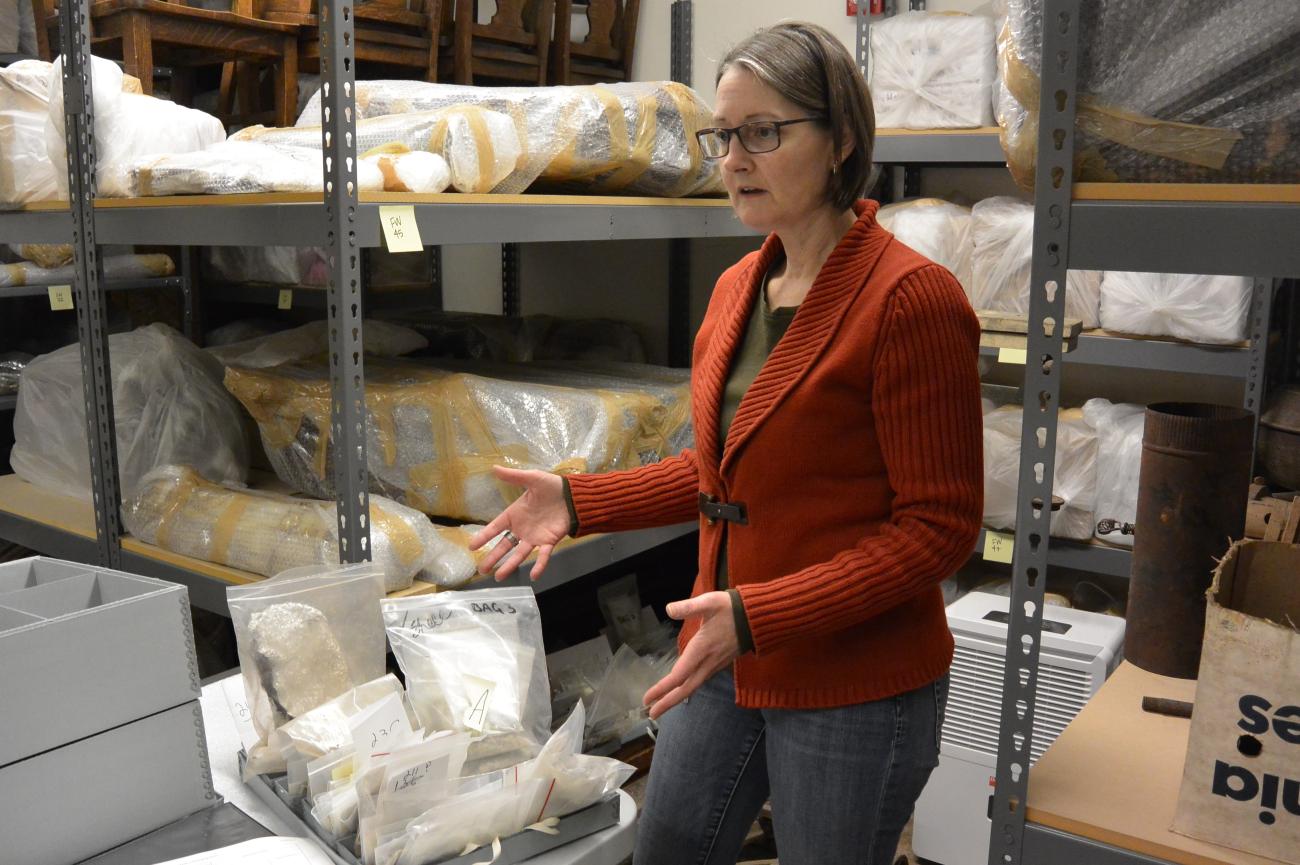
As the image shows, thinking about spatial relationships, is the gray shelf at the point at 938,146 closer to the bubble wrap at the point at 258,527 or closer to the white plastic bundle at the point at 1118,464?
the white plastic bundle at the point at 1118,464

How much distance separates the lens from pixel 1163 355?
243cm

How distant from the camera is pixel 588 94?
233 centimetres

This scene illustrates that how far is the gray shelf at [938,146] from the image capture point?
2564mm

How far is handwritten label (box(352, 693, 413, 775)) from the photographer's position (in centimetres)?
108

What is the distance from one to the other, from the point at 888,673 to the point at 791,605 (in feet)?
0.59

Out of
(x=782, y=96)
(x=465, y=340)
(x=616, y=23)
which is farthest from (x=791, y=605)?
(x=616, y=23)

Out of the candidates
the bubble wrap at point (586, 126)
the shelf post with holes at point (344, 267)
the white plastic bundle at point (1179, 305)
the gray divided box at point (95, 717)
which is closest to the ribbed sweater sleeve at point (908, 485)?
the gray divided box at point (95, 717)

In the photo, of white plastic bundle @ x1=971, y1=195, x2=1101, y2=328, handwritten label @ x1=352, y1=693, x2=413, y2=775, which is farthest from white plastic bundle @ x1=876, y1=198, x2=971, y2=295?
handwritten label @ x1=352, y1=693, x2=413, y2=775

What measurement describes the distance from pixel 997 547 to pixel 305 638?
1738 millimetres

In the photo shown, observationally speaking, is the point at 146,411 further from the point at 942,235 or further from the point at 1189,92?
the point at 1189,92

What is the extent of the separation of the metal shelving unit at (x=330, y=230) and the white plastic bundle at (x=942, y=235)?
1.36ft

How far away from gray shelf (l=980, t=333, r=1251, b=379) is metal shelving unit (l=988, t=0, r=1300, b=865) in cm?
155

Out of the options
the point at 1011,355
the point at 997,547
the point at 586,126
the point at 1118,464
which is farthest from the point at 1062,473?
the point at 586,126

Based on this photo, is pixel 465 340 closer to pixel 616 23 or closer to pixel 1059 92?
pixel 616 23
